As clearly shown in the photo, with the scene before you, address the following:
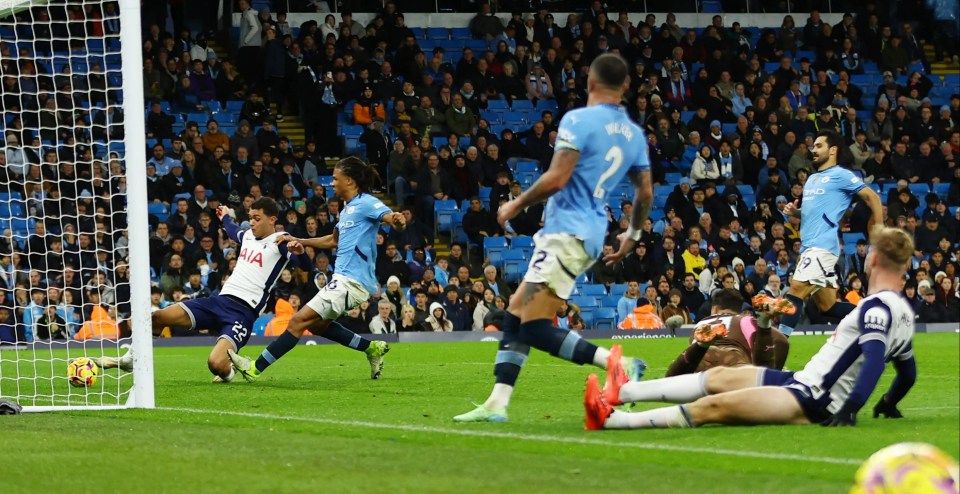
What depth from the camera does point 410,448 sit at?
7.31 m

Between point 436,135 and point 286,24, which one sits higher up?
point 286,24

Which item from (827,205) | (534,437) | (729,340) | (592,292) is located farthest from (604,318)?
(534,437)

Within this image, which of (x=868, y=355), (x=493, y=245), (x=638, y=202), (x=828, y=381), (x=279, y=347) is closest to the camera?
(x=868, y=355)

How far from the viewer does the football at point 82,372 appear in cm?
1186

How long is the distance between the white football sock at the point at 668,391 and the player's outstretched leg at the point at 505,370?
2.13 ft

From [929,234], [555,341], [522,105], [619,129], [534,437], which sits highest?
[619,129]

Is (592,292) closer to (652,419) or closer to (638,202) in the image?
(638,202)

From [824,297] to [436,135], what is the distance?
15.5 m

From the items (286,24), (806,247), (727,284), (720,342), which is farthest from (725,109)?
(720,342)

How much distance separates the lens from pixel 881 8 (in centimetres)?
3475

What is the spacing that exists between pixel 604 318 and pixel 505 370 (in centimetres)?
1710

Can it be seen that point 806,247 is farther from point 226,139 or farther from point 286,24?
point 286,24

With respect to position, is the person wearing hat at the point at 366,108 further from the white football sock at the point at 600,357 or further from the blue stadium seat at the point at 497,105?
the white football sock at the point at 600,357

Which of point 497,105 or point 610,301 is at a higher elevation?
point 497,105
